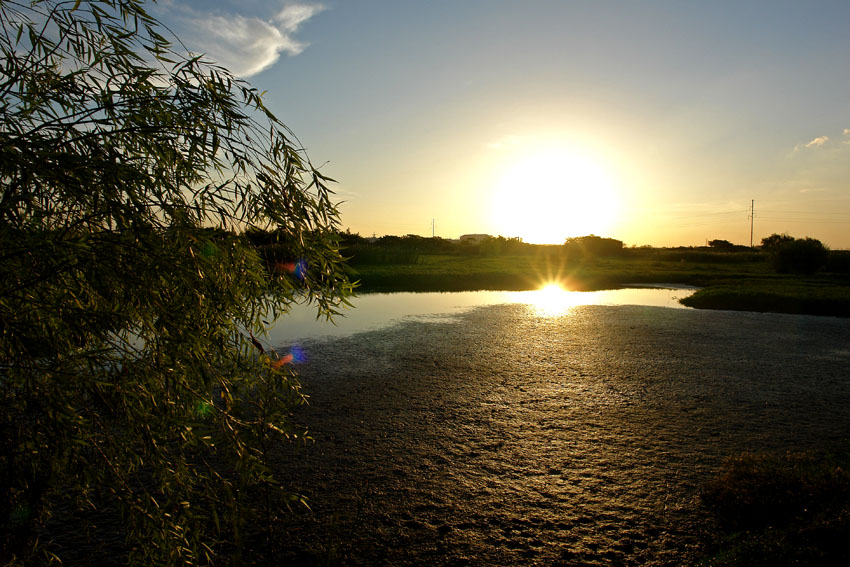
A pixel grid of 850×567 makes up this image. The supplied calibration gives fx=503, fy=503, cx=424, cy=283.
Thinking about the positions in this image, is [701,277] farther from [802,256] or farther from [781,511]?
[781,511]

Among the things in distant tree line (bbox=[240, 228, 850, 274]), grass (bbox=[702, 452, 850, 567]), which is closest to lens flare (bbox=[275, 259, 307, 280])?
distant tree line (bbox=[240, 228, 850, 274])

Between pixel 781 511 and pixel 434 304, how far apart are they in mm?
17166

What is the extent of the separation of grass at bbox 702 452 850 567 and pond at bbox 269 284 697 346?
10.3 meters

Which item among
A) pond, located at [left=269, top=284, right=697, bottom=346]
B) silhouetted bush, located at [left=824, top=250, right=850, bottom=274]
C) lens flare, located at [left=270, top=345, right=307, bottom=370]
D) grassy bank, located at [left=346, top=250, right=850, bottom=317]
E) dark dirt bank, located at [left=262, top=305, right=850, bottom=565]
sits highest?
silhouetted bush, located at [left=824, top=250, right=850, bottom=274]

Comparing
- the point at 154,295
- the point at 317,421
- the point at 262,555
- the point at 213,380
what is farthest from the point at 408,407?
the point at 154,295

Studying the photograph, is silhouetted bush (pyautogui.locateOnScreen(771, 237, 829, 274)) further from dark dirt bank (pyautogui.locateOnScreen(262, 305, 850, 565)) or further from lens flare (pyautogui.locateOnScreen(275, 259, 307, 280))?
lens flare (pyautogui.locateOnScreen(275, 259, 307, 280))

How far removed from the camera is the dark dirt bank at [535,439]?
4.41 m

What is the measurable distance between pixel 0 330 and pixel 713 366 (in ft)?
37.1

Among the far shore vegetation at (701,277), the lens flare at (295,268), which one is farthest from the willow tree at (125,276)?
the far shore vegetation at (701,277)

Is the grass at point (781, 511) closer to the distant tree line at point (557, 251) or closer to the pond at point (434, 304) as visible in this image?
the distant tree line at point (557, 251)

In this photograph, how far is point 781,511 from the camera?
4.25 meters

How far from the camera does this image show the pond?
48.9 feet

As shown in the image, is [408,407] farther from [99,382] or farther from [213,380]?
[99,382]

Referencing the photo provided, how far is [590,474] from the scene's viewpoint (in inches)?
220
